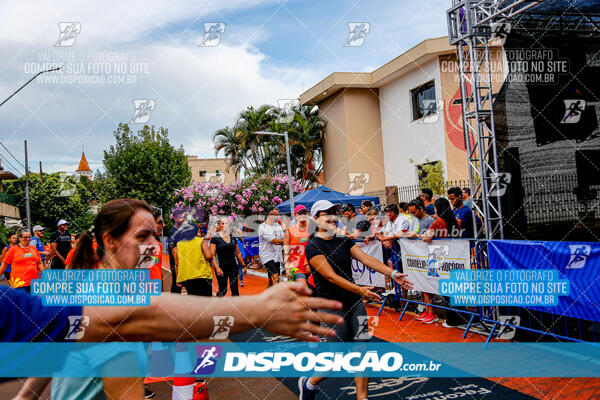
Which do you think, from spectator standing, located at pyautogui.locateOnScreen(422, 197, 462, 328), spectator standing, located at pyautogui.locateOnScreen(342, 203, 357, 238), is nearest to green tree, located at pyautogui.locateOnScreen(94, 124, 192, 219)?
spectator standing, located at pyautogui.locateOnScreen(342, 203, 357, 238)

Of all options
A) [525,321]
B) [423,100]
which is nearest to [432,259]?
[525,321]

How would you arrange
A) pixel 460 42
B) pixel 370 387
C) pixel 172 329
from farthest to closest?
pixel 460 42
pixel 370 387
pixel 172 329

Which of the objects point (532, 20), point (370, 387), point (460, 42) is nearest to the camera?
point (370, 387)

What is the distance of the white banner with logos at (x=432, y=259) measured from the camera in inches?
295

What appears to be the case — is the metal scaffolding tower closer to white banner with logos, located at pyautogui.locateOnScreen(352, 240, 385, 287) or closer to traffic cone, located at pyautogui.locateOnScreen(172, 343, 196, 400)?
white banner with logos, located at pyautogui.locateOnScreen(352, 240, 385, 287)

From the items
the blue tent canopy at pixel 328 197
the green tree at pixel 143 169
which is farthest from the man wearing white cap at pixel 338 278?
the green tree at pixel 143 169

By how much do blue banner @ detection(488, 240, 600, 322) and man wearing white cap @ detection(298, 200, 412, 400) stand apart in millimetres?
2104

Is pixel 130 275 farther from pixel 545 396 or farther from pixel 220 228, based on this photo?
pixel 220 228

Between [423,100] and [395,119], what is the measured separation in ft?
9.02

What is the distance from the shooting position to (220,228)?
990 centimetres

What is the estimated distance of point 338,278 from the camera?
15.2 ft

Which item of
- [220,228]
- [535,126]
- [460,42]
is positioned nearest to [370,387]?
[220,228]

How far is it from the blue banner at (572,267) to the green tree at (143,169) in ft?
104

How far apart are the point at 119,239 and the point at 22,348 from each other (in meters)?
0.49
